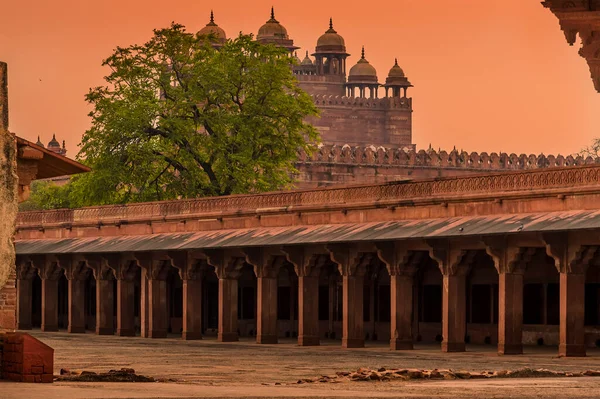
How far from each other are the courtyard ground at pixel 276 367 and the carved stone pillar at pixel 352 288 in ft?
1.45

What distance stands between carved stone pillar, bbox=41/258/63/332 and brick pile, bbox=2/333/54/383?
106ft

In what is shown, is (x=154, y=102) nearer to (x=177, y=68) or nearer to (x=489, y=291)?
(x=177, y=68)

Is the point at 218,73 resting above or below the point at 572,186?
above

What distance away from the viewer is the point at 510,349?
32125 mm

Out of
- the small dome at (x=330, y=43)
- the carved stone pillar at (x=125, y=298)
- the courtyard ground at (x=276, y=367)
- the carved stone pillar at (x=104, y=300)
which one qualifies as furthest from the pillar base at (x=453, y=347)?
the small dome at (x=330, y=43)

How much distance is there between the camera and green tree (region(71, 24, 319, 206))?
62406 mm

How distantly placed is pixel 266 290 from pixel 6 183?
2148 cm

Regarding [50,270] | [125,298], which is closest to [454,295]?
[125,298]

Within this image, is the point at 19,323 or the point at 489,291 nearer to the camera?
the point at 489,291

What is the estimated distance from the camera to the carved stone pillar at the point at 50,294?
2029 inches

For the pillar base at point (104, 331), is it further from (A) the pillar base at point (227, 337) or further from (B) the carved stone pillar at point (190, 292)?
(A) the pillar base at point (227, 337)

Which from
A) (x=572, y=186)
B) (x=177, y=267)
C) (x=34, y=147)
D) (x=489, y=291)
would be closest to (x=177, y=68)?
(x=177, y=267)

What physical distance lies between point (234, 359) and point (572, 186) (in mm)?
6700

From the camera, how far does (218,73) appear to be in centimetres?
6319
